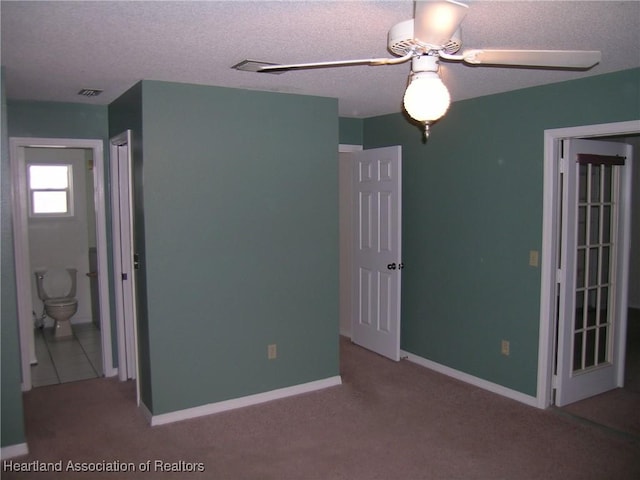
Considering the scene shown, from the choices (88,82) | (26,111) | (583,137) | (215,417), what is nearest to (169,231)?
(88,82)

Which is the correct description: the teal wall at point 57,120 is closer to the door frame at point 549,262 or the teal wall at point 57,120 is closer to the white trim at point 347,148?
the white trim at point 347,148

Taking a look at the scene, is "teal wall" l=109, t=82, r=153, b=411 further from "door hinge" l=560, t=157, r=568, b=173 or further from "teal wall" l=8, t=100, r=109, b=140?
"door hinge" l=560, t=157, r=568, b=173

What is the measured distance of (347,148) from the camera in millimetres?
5426

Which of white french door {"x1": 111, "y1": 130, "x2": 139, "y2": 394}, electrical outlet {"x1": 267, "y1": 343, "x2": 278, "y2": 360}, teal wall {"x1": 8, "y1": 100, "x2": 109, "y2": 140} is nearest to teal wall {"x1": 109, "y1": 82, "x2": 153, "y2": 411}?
white french door {"x1": 111, "y1": 130, "x2": 139, "y2": 394}

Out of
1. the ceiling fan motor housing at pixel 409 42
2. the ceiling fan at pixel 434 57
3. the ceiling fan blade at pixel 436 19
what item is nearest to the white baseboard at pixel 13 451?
the ceiling fan at pixel 434 57

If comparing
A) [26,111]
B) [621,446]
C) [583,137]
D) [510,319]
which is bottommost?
[621,446]

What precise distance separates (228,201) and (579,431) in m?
2.89

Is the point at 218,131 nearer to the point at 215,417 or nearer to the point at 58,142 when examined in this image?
the point at 58,142

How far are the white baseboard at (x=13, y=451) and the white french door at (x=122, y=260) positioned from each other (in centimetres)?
112

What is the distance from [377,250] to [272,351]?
5.01 ft

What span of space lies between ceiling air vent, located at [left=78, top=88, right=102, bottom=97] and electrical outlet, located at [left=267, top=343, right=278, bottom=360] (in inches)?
89.0

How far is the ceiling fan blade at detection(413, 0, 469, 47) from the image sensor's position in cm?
161

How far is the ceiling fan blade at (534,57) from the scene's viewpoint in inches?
75.0

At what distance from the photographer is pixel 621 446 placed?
3367 millimetres
